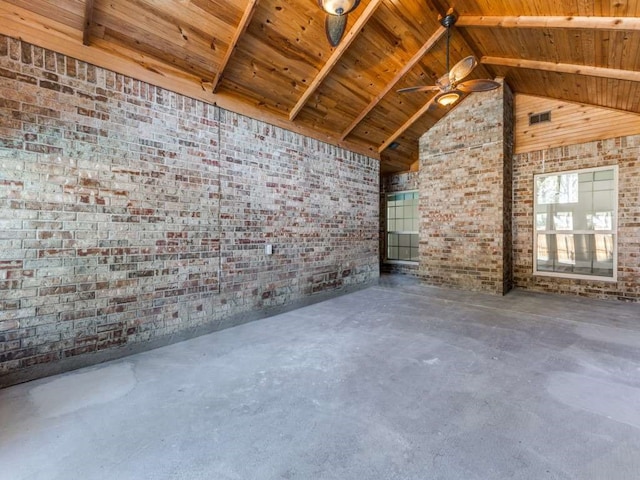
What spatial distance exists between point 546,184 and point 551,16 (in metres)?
3.44

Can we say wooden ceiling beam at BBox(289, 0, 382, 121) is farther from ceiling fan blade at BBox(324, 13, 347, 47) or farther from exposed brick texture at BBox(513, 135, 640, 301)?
exposed brick texture at BBox(513, 135, 640, 301)

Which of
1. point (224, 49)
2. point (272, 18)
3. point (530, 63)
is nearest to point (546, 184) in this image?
point (530, 63)

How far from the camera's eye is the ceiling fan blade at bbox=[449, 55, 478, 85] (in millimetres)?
3640

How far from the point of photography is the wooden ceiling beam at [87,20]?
8.11 feet

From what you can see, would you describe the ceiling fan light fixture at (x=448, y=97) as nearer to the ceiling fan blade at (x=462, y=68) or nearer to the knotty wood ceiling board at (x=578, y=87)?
the ceiling fan blade at (x=462, y=68)

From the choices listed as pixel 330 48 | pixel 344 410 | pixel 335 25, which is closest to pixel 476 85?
pixel 330 48

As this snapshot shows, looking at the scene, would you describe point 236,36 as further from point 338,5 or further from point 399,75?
point 399,75

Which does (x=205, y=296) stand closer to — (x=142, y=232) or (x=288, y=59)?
(x=142, y=232)

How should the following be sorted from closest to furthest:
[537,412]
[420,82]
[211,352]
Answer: [537,412]
[211,352]
[420,82]

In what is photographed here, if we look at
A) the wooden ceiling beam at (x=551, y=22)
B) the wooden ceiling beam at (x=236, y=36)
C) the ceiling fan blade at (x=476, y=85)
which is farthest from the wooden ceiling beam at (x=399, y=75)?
the wooden ceiling beam at (x=236, y=36)

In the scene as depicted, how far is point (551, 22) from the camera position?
11.0 ft

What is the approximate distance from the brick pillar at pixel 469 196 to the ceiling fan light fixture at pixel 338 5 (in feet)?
15.1

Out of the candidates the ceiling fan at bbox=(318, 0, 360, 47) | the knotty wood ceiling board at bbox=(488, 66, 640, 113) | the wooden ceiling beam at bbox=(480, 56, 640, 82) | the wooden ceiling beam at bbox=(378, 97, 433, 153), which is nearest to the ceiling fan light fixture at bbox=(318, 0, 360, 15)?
the ceiling fan at bbox=(318, 0, 360, 47)

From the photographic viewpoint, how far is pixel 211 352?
122 inches
